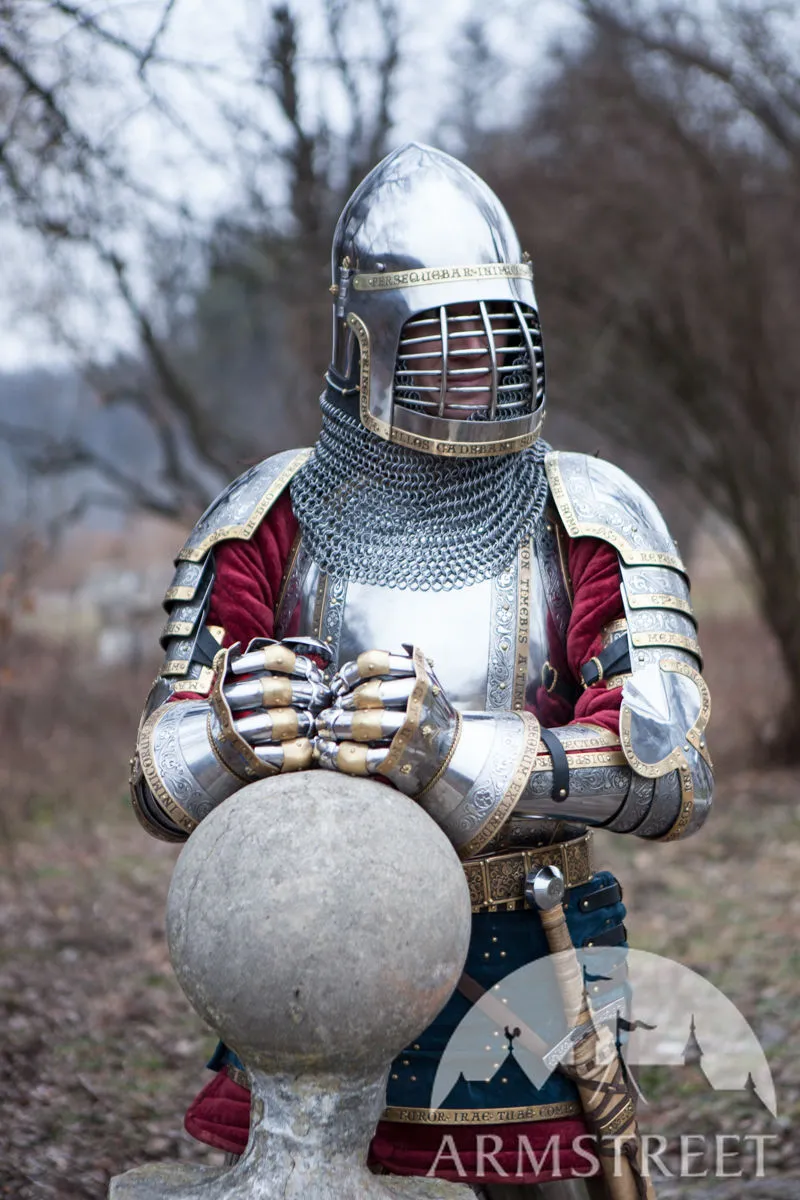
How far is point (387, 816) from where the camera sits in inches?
95.7

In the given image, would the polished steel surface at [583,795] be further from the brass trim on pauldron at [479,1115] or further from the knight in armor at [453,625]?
the brass trim on pauldron at [479,1115]

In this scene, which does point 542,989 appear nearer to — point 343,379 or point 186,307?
point 343,379

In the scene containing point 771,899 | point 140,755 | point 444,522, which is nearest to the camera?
point 140,755

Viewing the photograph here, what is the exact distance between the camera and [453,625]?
304 cm

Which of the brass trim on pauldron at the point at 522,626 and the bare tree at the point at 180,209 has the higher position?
the bare tree at the point at 180,209

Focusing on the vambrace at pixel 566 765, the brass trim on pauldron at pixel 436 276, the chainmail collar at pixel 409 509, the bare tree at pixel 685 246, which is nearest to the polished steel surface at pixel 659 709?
the vambrace at pixel 566 765

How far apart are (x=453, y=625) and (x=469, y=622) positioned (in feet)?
0.12

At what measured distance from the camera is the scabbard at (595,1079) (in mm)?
2920

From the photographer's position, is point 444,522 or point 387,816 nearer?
point 387,816

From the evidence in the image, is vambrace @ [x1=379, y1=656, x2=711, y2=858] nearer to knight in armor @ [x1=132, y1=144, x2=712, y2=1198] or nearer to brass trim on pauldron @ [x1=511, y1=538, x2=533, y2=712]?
knight in armor @ [x1=132, y1=144, x2=712, y2=1198]

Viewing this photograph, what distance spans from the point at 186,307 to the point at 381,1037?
A: 9786 millimetres

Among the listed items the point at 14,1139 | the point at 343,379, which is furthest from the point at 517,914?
the point at 14,1139

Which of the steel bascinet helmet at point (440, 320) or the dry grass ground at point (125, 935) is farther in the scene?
the dry grass ground at point (125, 935)

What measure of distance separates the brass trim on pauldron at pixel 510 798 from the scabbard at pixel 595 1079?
1.05 ft
